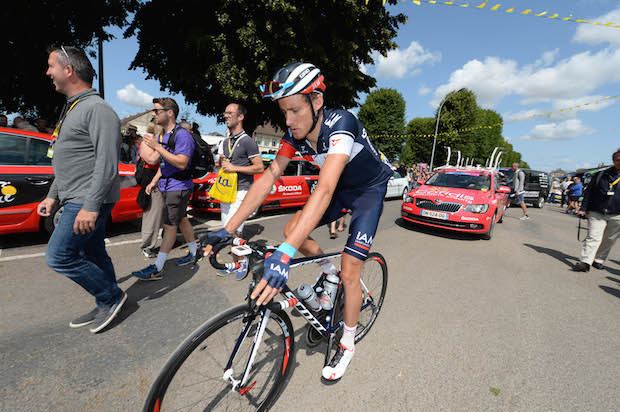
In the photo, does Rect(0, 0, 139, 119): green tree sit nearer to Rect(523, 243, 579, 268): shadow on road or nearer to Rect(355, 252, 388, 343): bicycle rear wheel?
Rect(355, 252, 388, 343): bicycle rear wheel


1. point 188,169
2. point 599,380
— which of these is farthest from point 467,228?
point 188,169

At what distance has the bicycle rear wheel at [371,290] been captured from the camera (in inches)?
109

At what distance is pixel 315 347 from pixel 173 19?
587 inches

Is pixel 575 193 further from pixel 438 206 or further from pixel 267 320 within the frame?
pixel 267 320

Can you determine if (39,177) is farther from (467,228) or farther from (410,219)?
(467,228)

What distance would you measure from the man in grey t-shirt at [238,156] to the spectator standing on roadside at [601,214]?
548cm

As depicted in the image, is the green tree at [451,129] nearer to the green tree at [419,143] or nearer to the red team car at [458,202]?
the green tree at [419,143]

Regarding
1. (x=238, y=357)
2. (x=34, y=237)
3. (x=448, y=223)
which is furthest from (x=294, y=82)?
(x=448, y=223)

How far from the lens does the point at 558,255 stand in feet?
20.7

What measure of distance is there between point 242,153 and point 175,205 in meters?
1.12

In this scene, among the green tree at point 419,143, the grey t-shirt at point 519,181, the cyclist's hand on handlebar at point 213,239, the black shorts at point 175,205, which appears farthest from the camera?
the green tree at point 419,143

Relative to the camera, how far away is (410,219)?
24.7 feet

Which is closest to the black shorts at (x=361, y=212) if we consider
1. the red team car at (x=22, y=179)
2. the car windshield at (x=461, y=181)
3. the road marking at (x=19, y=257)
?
the red team car at (x=22, y=179)

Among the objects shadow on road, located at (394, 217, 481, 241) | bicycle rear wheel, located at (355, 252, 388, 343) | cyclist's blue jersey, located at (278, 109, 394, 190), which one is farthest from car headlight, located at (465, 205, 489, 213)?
cyclist's blue jersey, located at (278, 109, 394, 190)
